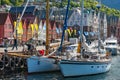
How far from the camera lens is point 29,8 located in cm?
17112

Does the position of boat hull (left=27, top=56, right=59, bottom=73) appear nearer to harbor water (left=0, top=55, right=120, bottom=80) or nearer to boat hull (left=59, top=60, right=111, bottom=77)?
harbor water (left=0, top=55, right=120, bottom=80)

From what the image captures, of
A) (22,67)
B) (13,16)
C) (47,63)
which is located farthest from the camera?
(13,16)

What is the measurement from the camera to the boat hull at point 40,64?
6562 cm

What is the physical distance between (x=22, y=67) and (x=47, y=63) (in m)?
6.45

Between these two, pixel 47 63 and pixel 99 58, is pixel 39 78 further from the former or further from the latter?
pixel 99 58

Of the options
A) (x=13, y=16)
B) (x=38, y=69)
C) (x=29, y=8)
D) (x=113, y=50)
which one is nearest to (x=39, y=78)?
(x=38, y=69)

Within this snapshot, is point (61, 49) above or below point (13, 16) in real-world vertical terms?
below

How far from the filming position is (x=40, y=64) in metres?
66.2

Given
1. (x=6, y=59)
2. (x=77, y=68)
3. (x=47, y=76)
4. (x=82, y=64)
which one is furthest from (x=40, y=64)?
(x=6, y=59)

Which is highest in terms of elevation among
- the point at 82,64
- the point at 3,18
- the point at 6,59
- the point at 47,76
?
the point at 3,18

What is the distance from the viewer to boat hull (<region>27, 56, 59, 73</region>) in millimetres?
65625

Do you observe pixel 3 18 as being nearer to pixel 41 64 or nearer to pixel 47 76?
pixel 41 64

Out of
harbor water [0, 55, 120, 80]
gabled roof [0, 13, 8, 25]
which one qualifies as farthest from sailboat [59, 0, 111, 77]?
gabled roof [0, 13, 8, 25]

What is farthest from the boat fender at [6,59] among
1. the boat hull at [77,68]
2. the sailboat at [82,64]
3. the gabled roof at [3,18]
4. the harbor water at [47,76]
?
the gabled roof at [3,18]
